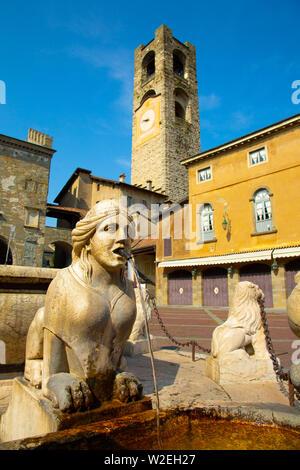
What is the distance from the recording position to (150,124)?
35.3 meters

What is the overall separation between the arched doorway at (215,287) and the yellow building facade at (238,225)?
0.21 feet

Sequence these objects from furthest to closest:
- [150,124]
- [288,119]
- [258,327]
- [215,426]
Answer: [150,124], [288,119], [258,327], [215,426]

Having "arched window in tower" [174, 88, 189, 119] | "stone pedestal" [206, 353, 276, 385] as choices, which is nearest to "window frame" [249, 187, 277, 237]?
"stone pedestal" [206, 353, 276, 385]

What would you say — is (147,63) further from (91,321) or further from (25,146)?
(91,321)

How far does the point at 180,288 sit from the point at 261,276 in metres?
6.04

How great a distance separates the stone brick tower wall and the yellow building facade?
10208mm

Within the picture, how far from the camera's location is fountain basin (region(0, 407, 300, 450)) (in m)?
1.22

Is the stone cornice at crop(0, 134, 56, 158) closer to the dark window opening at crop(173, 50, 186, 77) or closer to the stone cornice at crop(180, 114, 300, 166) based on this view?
the stone cornice at crop(180, 114, 300, 166)

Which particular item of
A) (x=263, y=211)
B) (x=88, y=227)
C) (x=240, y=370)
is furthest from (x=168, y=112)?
(x=88, y=227)

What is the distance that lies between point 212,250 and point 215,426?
62.1 feet

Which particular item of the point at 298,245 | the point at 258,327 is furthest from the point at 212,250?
the point at 258,327

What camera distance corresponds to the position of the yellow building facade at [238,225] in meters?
16.7

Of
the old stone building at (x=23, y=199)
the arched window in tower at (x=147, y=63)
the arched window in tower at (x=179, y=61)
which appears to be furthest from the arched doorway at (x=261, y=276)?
the arched window in tower at (x=179, y=61)

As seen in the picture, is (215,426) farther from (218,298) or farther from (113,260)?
(218,298)
